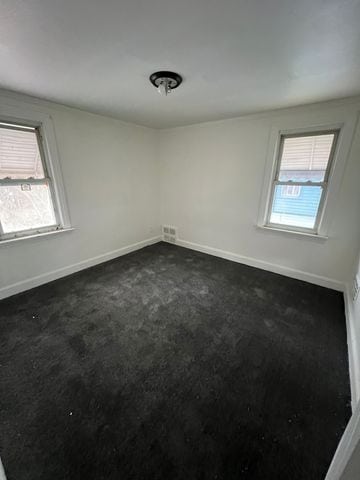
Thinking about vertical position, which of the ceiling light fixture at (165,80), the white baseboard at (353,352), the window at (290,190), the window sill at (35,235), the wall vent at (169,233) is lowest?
the white baseboard at (353,352)

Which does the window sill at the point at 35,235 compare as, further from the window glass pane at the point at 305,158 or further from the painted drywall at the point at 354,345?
the painted drywall at the point at 354,345

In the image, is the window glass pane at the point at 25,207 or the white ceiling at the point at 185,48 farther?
the window glass pane at the point at 25,207

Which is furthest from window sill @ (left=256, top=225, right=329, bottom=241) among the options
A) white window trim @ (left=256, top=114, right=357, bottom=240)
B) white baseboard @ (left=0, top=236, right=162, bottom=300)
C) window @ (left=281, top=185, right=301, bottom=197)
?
white baseboard @ (left=0, top=236, right=162, bottom=300)

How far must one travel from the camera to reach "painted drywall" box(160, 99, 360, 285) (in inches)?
91.9

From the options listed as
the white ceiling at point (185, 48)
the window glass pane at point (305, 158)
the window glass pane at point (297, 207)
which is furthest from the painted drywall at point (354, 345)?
the white ceiling at point (185, 48)

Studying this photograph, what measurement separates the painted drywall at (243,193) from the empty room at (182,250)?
0.09 feet

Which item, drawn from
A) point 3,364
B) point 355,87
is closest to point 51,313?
point 3,364

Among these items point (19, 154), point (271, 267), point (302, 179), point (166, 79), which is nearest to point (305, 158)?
point (302, 179)

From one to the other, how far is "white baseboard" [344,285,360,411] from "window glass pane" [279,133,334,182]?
62.4 inches

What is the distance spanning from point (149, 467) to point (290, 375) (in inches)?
44.0

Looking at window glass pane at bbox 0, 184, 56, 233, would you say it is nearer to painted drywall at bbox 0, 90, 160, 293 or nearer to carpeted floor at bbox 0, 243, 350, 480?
painted drywall at bbox 0, 90, 160, 293

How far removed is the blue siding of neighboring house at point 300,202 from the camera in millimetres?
2551

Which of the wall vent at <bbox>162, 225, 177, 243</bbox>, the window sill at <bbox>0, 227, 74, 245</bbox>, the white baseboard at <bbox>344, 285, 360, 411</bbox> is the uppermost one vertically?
the window sill at <bbox>0, 227, 74, 245</bbox>

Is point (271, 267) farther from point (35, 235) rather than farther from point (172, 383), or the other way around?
point (35, 235)
